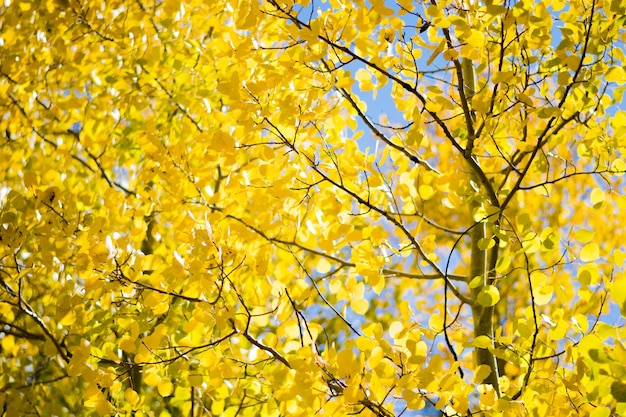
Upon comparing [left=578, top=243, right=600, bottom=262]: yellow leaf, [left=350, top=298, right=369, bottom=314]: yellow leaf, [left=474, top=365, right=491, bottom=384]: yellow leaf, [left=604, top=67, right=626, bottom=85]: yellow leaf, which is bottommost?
[left=474, top=365, right=491, bottom=384]: yellow leaf

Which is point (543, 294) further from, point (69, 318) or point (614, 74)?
point (69, 318)

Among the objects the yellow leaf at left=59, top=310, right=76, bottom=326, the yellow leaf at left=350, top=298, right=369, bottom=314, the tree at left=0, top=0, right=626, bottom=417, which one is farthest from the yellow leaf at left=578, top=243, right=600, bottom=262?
the yellow leaf at left=59, top=310, right=76, bottom=326

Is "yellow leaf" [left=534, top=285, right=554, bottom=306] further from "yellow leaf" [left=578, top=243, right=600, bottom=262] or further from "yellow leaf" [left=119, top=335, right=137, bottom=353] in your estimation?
"yellow leaf" [left=119, top=335, right=137, bottom=353]

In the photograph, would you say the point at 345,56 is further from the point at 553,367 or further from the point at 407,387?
the point at 553,367

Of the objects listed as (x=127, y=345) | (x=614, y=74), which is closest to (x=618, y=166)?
(x=614, y=74)

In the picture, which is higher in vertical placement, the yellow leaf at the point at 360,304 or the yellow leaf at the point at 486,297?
the yellow leaf at the point at 360,304

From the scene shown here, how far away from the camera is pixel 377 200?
260 cm

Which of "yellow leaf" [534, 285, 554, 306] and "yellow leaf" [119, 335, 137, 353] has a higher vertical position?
"yellow leaf" [534, 285, 554, 306]

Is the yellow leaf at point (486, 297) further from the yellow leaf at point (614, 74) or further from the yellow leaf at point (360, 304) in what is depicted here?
the yellow leaf at point (614, 74)

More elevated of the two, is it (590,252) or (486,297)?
(590,252)

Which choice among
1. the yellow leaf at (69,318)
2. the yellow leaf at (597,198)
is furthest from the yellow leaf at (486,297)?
the yellow leaf at (69,318)

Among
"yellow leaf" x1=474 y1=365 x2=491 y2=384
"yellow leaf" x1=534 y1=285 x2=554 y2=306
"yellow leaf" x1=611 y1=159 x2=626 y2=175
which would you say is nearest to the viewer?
"yellow leaf" x1=474 y1=365 x2=491 y2=384

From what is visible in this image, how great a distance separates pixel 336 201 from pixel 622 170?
3.25 feet

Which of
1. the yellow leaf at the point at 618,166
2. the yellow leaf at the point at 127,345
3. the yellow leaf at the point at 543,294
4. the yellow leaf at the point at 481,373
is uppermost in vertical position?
the yellow leaf at the point at 618,166
